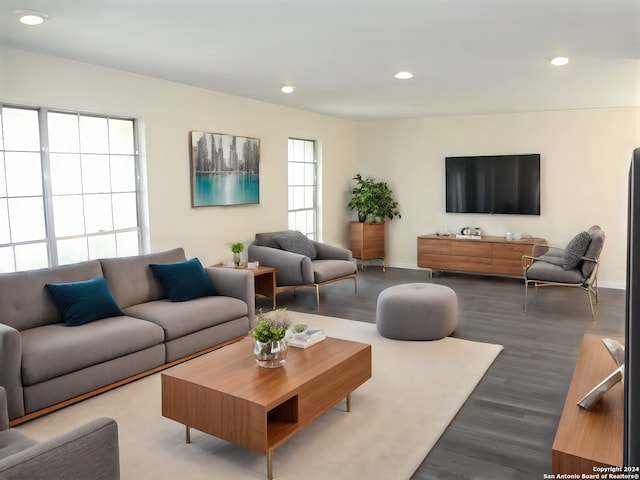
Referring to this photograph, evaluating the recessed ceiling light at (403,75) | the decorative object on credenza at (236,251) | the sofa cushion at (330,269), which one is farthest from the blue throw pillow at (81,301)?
the recessed ceiling light at (403,75)

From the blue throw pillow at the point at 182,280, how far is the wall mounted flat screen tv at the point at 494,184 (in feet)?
15.7

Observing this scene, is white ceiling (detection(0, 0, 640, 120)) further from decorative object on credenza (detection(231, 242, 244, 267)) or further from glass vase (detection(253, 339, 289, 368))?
glass vase (detection(253, 339, 289, 368))

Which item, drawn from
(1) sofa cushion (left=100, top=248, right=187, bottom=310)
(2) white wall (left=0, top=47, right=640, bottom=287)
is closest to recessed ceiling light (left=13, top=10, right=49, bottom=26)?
(2) white wall (left=0, top=47, right=640, bottom=287)

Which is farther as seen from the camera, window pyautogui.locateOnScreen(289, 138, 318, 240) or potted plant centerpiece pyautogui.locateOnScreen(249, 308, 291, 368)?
window pyautogui.locateOnScreen(289, 138, 318, 240)

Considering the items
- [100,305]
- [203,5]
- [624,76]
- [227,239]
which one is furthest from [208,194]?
[624,76]

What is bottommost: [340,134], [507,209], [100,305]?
[100,305]

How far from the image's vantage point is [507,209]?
25.3 feet

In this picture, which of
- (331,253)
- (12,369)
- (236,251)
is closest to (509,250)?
(331,253)

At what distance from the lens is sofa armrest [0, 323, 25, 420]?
2.97 m

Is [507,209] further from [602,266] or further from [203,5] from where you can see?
[203,5]

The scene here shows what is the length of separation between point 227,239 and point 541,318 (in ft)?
12.0

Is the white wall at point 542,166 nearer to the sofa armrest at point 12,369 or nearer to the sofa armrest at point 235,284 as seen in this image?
the sofa armrest at point 235,284

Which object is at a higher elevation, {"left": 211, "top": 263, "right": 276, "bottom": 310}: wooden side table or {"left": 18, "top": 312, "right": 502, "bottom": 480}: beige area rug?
{"left": 211, "top": 263, "right": 276, "bottom": 310}: wooden side table

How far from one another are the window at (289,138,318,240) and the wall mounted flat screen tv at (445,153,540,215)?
2.14 m
